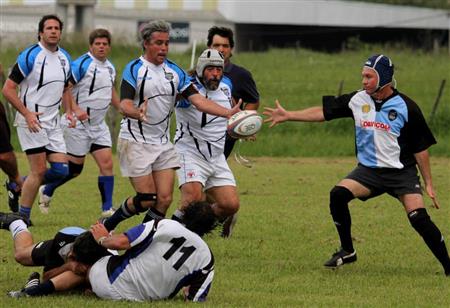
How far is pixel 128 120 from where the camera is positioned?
11039 mm

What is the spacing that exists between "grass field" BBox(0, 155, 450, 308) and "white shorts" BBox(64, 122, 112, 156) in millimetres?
755

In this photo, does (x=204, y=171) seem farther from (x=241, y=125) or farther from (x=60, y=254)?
(x=60, y=254)

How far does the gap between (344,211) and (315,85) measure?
20325 millimetres

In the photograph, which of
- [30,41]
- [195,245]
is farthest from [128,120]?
[30,41]

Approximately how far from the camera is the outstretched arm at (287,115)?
401 inches

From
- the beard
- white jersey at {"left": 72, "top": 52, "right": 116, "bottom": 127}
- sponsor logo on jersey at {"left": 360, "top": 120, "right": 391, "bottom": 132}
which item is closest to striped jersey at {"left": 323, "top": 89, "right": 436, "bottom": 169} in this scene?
sponsor logo on jersey at {"left": 360, "top": 120, "right": 391, "bottom": 132}

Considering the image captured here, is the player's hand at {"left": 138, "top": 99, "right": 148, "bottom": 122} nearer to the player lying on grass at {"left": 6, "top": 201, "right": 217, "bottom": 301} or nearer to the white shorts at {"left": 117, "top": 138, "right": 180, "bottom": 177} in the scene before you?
the white shorts at {"left": 117, "top": 138, "right": 180, "bottom": 177}

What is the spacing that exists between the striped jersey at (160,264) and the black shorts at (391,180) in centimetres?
231

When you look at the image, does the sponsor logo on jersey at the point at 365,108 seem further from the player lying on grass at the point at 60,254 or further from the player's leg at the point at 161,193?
the player lying on grass at the point at 60,254

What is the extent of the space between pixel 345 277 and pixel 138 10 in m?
51.9

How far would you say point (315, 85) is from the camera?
100ft

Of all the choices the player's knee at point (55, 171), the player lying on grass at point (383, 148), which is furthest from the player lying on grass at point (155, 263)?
the player's knee at point (55, 171)

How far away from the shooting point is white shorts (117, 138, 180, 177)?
10938 mm

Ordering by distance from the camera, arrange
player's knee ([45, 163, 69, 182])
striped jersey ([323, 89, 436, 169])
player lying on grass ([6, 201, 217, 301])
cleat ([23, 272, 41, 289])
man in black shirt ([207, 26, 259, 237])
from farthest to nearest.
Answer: player's knee ([45, 163, 69, 182]), man in black shirt ([207, 26, 259, 237]), striped jersey ([323, 89, 436, 169]), cleat ([23, 272, 41, 289]), player lying on grass ([6, 201, 217, 301])
